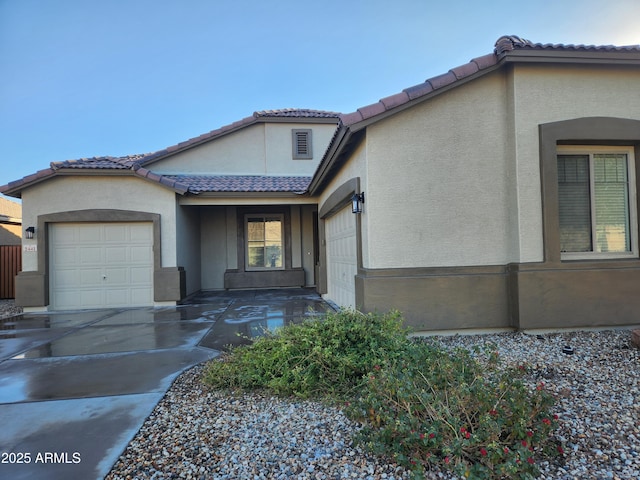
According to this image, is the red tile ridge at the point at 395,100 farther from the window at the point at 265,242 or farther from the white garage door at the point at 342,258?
the window at the point at 265,242

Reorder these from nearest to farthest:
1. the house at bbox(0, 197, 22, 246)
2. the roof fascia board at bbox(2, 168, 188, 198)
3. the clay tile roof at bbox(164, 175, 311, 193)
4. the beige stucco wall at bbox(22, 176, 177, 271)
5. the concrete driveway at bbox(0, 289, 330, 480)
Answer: the concrete driveway at bbox(0, 289, 330, 480), the roof fascia board at bbox(2, 168, 188, 198), the beige stucco wall at bbox(22, 176, 177, 271), the clay tile roof at bbox(164, 175, 311, 193), the house at bbox(0, 197, 22, 246)

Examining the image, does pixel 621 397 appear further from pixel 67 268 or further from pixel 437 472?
pixel 67 268

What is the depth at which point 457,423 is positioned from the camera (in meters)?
2.38

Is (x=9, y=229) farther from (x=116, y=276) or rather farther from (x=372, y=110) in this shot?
(x=372, y=110)

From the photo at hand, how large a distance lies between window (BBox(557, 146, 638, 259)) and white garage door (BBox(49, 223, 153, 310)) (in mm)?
10190

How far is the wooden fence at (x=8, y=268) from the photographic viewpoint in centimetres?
1268

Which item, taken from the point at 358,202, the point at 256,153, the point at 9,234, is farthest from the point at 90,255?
the point at 9,234

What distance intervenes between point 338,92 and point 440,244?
43.8ft

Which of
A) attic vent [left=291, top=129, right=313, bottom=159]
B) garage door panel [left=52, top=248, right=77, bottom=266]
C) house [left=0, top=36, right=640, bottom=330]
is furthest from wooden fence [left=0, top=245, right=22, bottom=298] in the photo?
Answer: house [left=0, top=36, right=640, bottom=330]

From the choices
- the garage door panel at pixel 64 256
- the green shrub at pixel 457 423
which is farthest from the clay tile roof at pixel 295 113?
the green shrub at pixel 457 423

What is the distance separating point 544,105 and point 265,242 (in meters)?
10.4

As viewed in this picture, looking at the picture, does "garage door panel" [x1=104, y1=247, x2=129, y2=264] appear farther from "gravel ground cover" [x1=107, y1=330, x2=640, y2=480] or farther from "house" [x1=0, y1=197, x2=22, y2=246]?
"house" [x1=0, y1=197, x2=22, y2=246]

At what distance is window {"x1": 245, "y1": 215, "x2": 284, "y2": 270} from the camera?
13875mm

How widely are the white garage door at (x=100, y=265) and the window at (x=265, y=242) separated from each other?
14.4 feet
